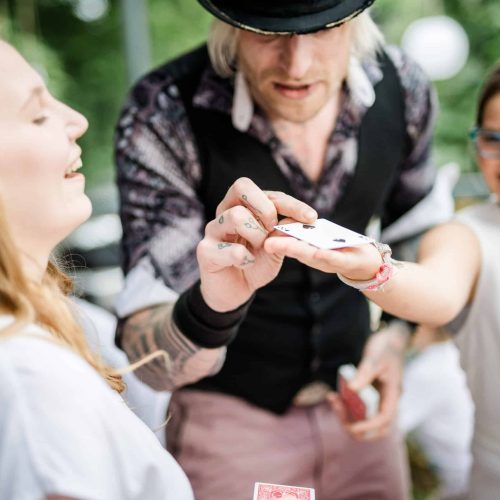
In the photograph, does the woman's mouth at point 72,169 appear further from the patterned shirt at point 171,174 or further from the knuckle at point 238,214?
the patterned shirt at point 171,174

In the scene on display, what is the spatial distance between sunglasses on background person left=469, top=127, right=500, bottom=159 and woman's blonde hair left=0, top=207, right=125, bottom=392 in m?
0.78

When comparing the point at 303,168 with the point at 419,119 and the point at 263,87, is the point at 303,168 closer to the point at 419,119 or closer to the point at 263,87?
the point at 263,87

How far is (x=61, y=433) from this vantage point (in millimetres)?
615

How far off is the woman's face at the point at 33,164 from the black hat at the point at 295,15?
1.39 feet

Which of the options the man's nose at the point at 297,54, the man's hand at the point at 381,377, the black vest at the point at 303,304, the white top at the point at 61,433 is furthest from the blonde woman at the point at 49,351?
the man's hand at the point at 381,377

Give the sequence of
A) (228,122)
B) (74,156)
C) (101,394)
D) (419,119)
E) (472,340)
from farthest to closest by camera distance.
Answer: (419,119)
(228,122)
(472,340)
(74,156)
(101,394)

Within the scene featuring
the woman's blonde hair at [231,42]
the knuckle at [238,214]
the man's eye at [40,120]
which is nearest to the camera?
the man's eye at [40,120]

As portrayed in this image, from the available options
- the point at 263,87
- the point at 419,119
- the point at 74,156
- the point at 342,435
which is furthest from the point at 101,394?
the point at 419,119

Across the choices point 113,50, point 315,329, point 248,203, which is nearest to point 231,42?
point 248,203

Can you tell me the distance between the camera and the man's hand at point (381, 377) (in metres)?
1.32

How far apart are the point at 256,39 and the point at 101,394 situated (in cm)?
74

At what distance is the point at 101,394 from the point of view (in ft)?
2.18

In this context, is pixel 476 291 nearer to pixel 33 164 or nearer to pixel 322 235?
pixel 322 235

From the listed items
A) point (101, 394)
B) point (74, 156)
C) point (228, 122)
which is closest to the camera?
A: point (101, 394)
